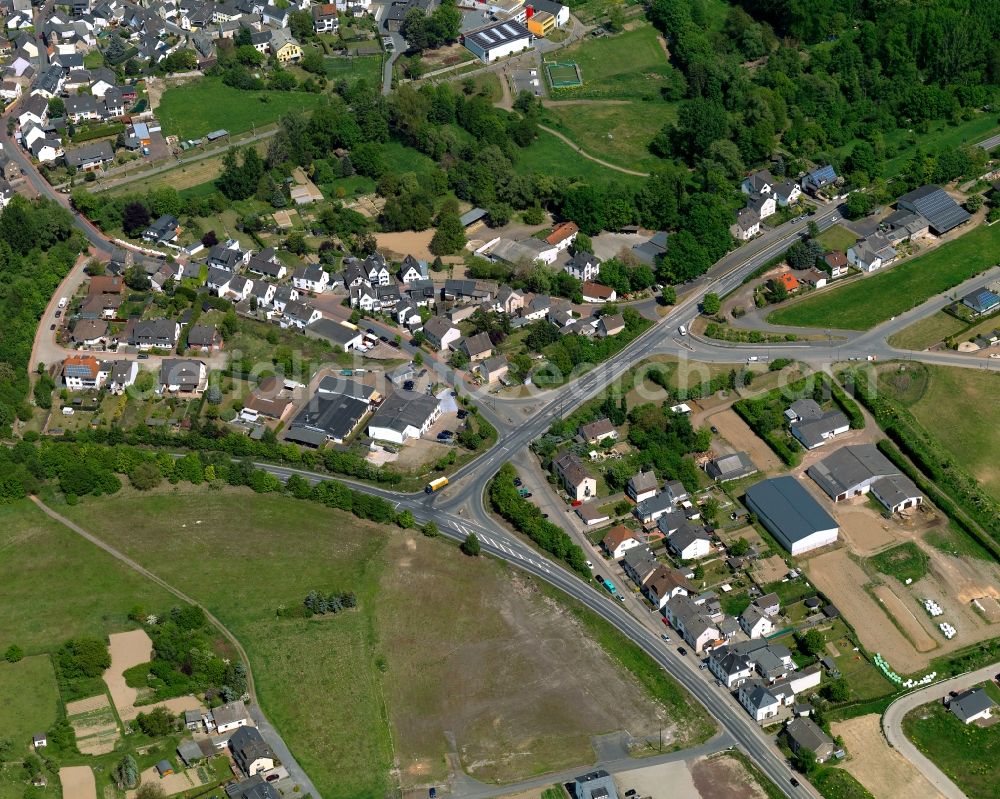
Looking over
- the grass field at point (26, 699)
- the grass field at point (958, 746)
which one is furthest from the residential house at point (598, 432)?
the grass field at point (26, 699)

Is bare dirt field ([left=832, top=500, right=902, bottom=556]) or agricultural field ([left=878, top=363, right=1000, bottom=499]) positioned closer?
bare dirt field ([left=832, top=500, right=902, bottom=556])

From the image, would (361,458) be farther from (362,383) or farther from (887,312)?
(887,312)

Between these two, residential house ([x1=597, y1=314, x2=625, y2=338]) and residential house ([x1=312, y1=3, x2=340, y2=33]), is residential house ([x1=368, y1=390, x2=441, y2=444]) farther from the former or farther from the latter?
residential house ([x1=312, y1=3, x2=340, y2=33])

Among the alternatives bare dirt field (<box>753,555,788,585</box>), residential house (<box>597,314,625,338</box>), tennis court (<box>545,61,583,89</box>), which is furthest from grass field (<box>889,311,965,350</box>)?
tennis court (<box>545,61,583,89</box>)

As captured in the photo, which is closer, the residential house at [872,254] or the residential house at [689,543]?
the residential house at [689,543]

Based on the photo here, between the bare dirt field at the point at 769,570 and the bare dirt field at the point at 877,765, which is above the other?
the bare dirt field at the point at 769,570

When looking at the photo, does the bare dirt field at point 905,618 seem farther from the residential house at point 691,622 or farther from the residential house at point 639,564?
the residential house at point 639,564
